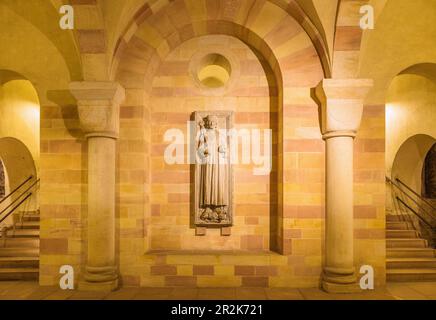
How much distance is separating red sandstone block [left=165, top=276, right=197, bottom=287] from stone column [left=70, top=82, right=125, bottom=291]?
79 cm

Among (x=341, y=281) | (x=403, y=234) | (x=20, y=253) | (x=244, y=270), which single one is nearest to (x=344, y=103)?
(x=341, y=281)

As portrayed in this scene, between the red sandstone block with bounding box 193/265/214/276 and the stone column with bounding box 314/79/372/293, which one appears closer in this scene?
the stone column with bounding box 314/79/372/293

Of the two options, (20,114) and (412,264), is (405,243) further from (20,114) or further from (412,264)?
(20,114)

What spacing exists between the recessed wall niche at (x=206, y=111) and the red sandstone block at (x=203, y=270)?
45cm

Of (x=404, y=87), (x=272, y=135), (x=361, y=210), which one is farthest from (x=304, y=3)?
(x=404, y=87)

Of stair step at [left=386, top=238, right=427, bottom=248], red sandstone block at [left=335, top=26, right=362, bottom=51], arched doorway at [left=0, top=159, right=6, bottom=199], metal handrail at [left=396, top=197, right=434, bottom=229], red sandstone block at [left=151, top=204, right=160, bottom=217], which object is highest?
red sandstone block at [left=335, top=26, right=362, bottom=51]

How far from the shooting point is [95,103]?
4.50 m

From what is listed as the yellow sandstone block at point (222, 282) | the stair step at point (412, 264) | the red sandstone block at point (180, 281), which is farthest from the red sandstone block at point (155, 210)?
the stair step at point (412, 264)

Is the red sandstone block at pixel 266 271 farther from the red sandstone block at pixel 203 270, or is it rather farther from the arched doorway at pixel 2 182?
the arched doorway at pixel 2 182

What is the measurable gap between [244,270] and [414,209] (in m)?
5.49

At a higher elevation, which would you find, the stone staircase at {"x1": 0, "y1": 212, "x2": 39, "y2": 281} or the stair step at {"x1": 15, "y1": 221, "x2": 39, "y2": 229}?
the stair step at {"x1": 15, "y1": 221, "x2": 39, "y2": 229}

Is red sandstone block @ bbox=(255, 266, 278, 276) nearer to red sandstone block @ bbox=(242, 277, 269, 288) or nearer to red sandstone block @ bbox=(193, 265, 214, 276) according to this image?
red sandstone block @ bbox=(242, 277, 269, 288)

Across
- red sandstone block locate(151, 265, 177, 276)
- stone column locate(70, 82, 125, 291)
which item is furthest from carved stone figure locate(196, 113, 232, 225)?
stone column locate(70, 82, 125, 291)

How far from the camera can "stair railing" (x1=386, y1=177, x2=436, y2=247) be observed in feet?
23.4
